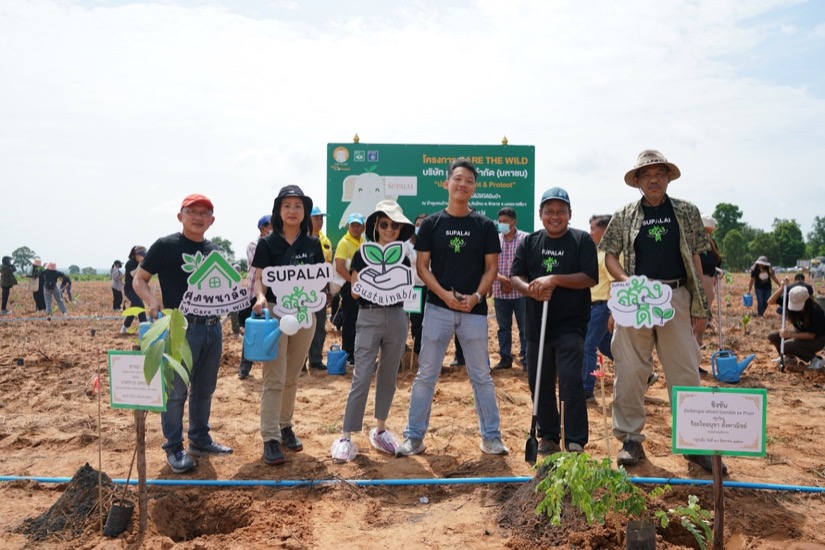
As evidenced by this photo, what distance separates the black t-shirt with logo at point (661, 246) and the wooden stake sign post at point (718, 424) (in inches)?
62.6

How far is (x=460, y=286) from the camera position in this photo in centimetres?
457

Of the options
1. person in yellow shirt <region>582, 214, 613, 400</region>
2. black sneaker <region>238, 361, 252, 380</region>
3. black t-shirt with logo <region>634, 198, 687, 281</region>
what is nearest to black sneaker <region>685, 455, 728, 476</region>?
black t-shirt with logo <region>634, 198, 687, 281</region>

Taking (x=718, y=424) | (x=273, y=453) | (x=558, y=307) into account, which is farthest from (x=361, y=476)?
(x=718, y=424)

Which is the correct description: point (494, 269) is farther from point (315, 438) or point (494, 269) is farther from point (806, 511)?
point (806, 511)

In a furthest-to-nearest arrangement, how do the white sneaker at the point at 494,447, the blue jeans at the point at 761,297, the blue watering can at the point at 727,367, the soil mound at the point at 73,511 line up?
1. the blue jeans at the point at 761,297
2. the blue watering can at the point at 727,367
3. the white sneaker at the point at 494,447
4. the soil mound at the point at 73,511

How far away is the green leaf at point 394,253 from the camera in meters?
4.67

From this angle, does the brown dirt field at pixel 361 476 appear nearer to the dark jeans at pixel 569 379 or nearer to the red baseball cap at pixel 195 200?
the dark jeans at pixel 569 379

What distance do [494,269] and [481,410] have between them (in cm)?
110

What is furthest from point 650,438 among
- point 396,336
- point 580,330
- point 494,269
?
point 396,336

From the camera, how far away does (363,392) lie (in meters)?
4.67

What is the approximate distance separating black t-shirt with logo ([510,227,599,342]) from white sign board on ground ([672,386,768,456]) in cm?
157

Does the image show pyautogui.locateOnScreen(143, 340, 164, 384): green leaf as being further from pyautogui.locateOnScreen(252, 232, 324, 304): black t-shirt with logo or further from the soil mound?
pyautogui.locateOnScreen(252, 232, 324, 304): black t-shirt with logo

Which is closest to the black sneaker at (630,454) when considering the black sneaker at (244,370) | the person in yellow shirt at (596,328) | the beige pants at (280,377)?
the person in yellow shirt at (596,328)

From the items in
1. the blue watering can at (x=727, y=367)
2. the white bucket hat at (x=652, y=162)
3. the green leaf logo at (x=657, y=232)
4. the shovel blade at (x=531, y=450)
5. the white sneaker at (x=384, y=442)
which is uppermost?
the white bucket hat at (x=652, y=162)
